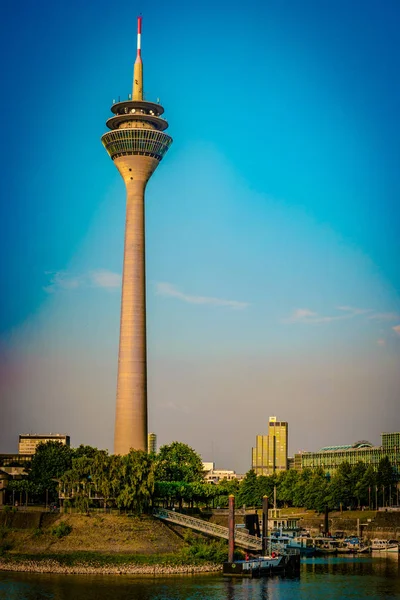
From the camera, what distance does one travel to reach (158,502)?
174 metres

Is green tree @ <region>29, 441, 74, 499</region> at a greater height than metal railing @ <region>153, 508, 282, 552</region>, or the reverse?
green tree @ <region>29, 441, 74, 499</region>

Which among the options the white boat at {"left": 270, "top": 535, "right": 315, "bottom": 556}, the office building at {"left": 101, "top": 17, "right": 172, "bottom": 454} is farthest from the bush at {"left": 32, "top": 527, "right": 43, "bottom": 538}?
the white boat at {"left": 270, "top": 535, "right": 315, "bottom": 556}

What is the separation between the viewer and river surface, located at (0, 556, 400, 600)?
11100cm

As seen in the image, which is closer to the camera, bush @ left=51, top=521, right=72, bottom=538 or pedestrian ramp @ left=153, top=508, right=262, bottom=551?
bush @ left=51, top=521, right=72, bottom=538

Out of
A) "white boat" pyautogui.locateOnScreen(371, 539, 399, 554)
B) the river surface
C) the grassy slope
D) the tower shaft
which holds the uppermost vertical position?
the tower shaft

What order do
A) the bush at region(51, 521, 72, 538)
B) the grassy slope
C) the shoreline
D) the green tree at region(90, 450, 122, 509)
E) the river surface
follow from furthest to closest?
the green tree at region(90, 450, 122, 509), the bush at region(51, 521, 72, 538), the grassy slope, the shoreline, the river surface

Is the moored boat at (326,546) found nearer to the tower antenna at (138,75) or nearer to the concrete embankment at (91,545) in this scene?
the concrete embankment at (91,545)

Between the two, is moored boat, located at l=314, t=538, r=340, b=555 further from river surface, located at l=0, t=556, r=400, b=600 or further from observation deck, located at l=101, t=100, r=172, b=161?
observation deck, located at l=101, t=100, r=172, b=161

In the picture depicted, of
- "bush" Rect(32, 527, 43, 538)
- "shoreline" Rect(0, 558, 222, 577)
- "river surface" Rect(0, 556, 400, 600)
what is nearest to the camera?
"river surface" Rect(0, 556, 400, 600)

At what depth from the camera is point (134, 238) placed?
173 m

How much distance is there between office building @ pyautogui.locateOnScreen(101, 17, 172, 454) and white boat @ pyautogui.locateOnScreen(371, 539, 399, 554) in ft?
147

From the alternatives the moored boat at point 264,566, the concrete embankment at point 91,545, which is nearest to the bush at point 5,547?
the concrete embankment at point 91,545

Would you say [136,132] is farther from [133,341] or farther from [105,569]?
[105,569]

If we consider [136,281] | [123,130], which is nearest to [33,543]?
[136,281]
